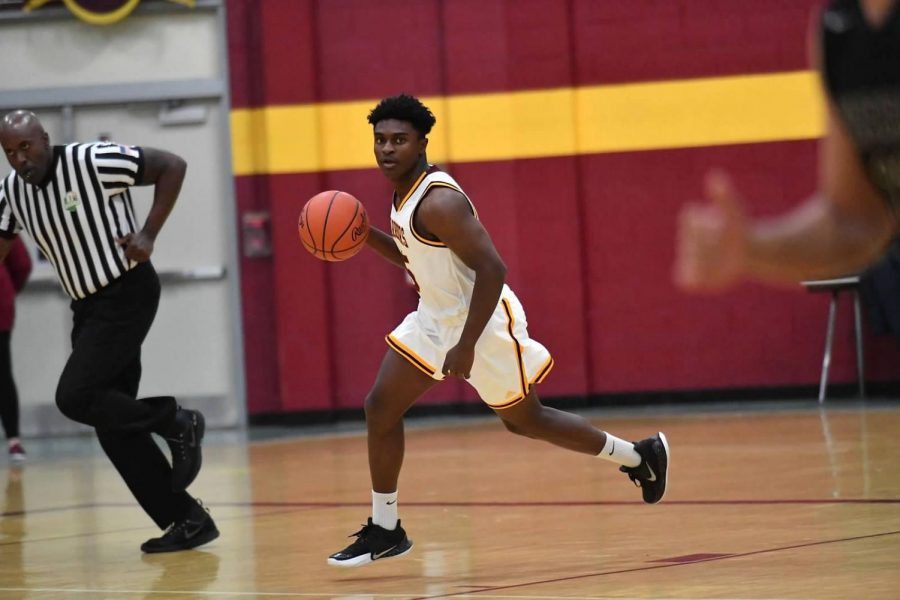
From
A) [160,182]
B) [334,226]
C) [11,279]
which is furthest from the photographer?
[11,279]

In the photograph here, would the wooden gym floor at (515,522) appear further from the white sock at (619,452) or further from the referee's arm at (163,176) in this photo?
the referee's arm at (163,176)

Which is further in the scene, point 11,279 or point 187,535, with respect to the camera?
point 11,279

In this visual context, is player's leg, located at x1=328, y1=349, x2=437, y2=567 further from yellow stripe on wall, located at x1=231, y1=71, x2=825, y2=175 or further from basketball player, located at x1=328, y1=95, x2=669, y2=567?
yellow stripe on wall, located at x1=231, y1=71, x2=825, y2=175

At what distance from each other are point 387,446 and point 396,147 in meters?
1.08

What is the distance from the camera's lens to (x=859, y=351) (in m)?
11.0

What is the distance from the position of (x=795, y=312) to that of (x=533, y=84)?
8.90 ft

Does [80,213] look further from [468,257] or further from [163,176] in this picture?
[468,257]

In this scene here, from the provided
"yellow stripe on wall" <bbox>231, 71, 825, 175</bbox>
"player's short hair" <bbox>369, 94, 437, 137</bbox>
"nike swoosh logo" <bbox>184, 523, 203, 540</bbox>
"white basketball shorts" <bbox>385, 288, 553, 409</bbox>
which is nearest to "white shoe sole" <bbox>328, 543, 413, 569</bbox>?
"white basketball shorts" <bbox>385, 288, 553, 409</bbox>

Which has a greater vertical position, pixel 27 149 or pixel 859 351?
pixel 27 149

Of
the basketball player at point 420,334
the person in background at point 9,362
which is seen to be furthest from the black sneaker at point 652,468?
the person in background at point 9,362

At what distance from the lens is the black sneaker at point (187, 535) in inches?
241

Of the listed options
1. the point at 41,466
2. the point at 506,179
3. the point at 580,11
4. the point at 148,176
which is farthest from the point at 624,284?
the point at 148,176

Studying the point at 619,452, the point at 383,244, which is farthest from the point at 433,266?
the point at 619,452

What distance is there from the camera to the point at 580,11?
1168 centimetres
